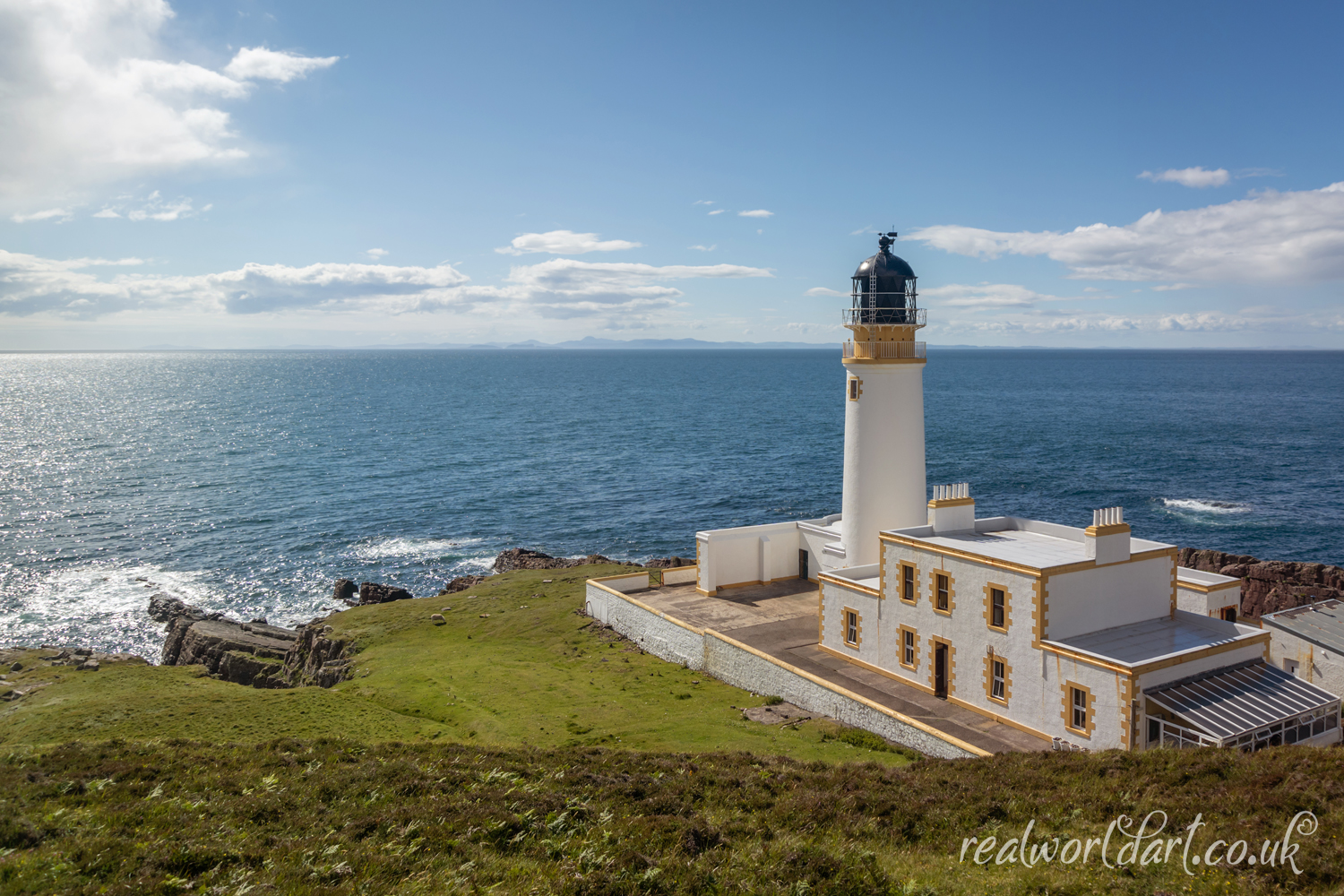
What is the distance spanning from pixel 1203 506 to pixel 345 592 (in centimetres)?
6022

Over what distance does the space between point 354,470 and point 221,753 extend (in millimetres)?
68168

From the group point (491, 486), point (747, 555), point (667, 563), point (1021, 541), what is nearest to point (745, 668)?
point (747, 555)

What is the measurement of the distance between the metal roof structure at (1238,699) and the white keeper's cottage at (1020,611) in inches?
1.6

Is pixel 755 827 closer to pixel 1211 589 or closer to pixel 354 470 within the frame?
pixel 1211 589

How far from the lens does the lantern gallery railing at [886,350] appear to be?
29.1m

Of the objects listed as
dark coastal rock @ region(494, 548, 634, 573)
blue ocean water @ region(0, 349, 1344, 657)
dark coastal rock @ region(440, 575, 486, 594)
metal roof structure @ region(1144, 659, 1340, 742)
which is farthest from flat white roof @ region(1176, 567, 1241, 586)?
dark coastal rock @ region(440, 575, 486, 594)

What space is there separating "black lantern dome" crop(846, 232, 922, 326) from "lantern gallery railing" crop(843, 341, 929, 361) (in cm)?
82

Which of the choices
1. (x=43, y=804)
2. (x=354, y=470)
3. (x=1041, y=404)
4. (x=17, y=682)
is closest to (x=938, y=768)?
(x=43, y=804)

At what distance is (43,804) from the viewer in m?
13.7

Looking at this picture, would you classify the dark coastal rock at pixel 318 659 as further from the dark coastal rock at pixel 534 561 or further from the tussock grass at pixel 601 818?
the tussock grass at pixel 601 818

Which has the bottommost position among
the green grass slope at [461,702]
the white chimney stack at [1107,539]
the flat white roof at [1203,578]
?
the green grass slope at [461,702]

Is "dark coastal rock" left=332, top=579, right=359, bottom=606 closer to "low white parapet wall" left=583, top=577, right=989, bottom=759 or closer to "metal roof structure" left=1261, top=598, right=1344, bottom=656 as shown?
"low white parapet wall" left=583, top=577, right=989, bottom=759

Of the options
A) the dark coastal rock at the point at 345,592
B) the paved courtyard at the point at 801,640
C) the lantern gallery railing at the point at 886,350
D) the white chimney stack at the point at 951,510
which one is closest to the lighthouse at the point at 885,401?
the lantern gallery railing at the point at 886,350

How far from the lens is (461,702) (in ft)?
85.0
